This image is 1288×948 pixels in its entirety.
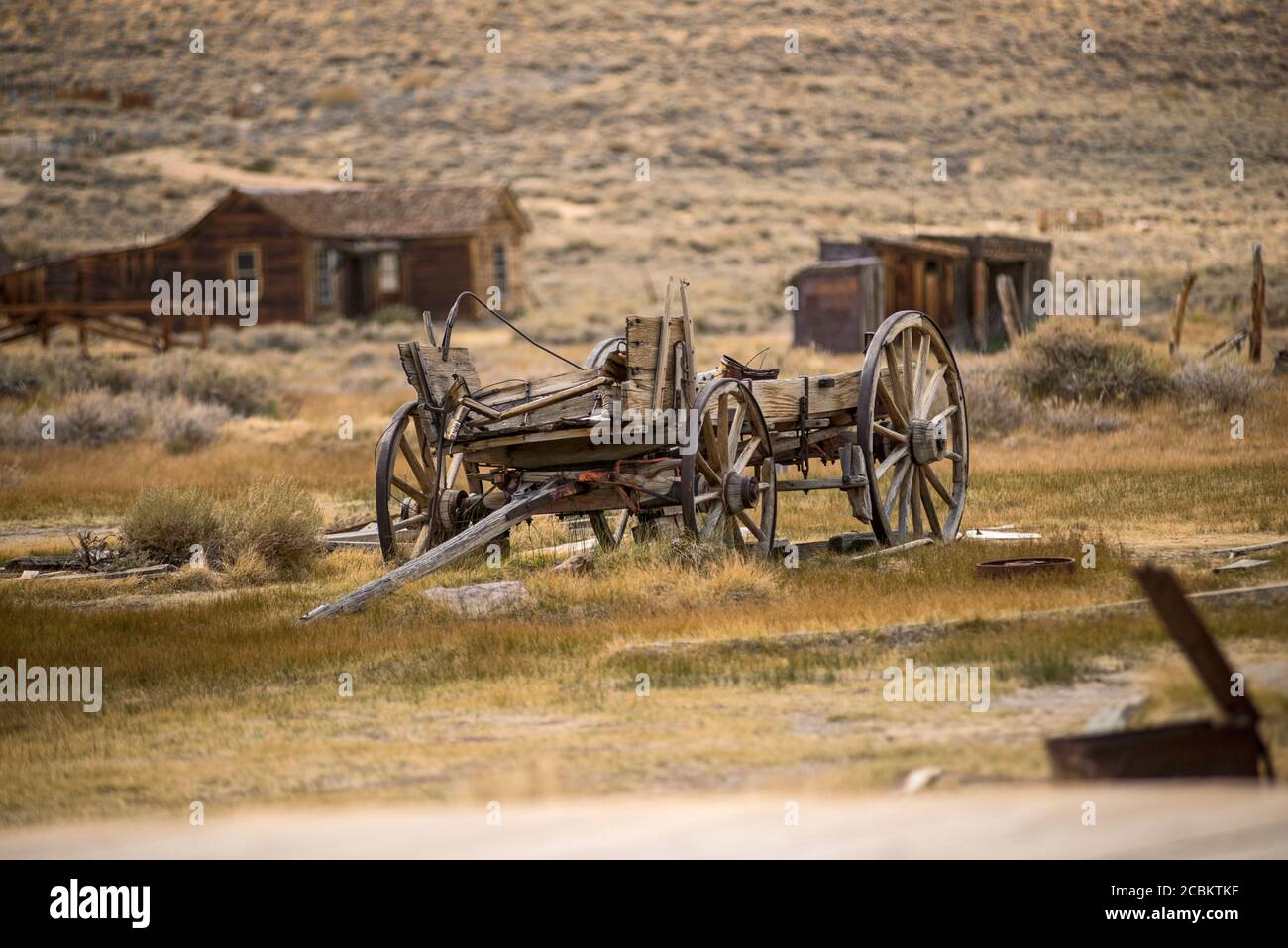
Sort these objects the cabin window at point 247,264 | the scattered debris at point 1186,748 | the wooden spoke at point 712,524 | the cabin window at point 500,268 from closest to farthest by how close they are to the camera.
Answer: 1. the scattered debris at point 1186,748
2. the wooden spoke at point 712,524
3. the cabin window at point 247,264
4. the cabin window at point 500,268

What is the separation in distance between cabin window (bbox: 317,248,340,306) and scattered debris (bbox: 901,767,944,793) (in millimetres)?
36900

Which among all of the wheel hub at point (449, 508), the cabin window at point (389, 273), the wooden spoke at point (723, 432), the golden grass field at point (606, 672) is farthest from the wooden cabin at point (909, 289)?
the wheel hub at point (449, 508)

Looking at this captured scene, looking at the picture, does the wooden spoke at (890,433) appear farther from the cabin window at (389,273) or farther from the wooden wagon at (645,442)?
the cabin window at (389,273)

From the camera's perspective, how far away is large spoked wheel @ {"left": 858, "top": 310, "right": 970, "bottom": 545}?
35.6ft

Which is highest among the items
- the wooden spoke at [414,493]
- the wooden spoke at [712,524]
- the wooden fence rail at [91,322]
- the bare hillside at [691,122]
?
the bare hillside at [691,122]

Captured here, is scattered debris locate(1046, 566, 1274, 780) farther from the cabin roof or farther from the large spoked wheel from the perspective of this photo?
the cabin roof

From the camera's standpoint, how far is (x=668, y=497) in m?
10.1

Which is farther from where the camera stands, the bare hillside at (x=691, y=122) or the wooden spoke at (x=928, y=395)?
the bare hillside at (x=691, y=122)

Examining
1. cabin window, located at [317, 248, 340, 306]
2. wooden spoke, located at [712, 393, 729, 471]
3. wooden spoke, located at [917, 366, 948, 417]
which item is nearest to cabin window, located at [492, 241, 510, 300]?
cabin window, located at [317, 248, 340, 306]

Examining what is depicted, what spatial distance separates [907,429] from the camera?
1153cm

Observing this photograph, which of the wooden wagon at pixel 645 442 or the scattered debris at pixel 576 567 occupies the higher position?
the wooden wagon at pixel 645 442

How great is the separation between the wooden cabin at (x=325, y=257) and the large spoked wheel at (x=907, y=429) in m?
29.2

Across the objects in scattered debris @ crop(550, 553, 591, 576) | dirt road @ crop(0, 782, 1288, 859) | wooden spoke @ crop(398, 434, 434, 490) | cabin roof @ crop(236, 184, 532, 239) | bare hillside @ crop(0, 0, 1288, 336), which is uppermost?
bare hillside @ crop(0, 0, 1288, 336)

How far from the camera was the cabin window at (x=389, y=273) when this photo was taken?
42.2 meters
